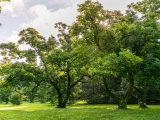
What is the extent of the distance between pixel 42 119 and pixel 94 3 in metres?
25.3

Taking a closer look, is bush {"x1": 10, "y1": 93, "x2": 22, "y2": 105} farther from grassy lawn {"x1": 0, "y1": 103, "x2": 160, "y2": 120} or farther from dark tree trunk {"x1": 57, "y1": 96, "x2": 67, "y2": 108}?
grassy lawn {"x1": 0, "y1": 103, "x2": 160, "y2": 120}

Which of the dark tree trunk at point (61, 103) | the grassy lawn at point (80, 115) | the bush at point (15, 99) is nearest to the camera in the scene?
the grassy lawn at point (80, 115)

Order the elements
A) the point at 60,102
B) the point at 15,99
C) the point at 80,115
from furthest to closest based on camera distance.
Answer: the point at 15,99 → the point at 60,102 → the point at 80,115

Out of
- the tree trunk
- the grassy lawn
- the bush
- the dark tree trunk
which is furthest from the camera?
the bush

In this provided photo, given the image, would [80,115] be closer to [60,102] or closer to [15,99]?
[60,102]

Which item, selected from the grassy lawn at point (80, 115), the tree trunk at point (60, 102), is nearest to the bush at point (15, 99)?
the tree trunk at point (60, 102)

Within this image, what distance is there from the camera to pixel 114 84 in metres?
83.2

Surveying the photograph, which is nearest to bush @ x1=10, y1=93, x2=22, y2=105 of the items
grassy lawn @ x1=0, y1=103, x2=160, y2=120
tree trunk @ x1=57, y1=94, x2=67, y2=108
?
tree trunk @ x1=57, y1=94, x2=67, y2=108

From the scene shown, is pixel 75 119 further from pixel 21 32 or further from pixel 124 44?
pixel 21 32

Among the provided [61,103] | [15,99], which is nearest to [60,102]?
[61,103]

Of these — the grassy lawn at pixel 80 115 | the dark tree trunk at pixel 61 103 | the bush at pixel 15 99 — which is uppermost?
the bush at pixel 15 99

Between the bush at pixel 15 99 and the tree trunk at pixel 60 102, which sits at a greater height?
the bush at pixel 15 99

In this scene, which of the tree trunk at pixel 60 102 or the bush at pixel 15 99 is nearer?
the tree trunk at pixel 60 102

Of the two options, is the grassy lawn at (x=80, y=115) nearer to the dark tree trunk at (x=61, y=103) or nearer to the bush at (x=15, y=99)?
the dark tree trunk at (x=61, y=103)
